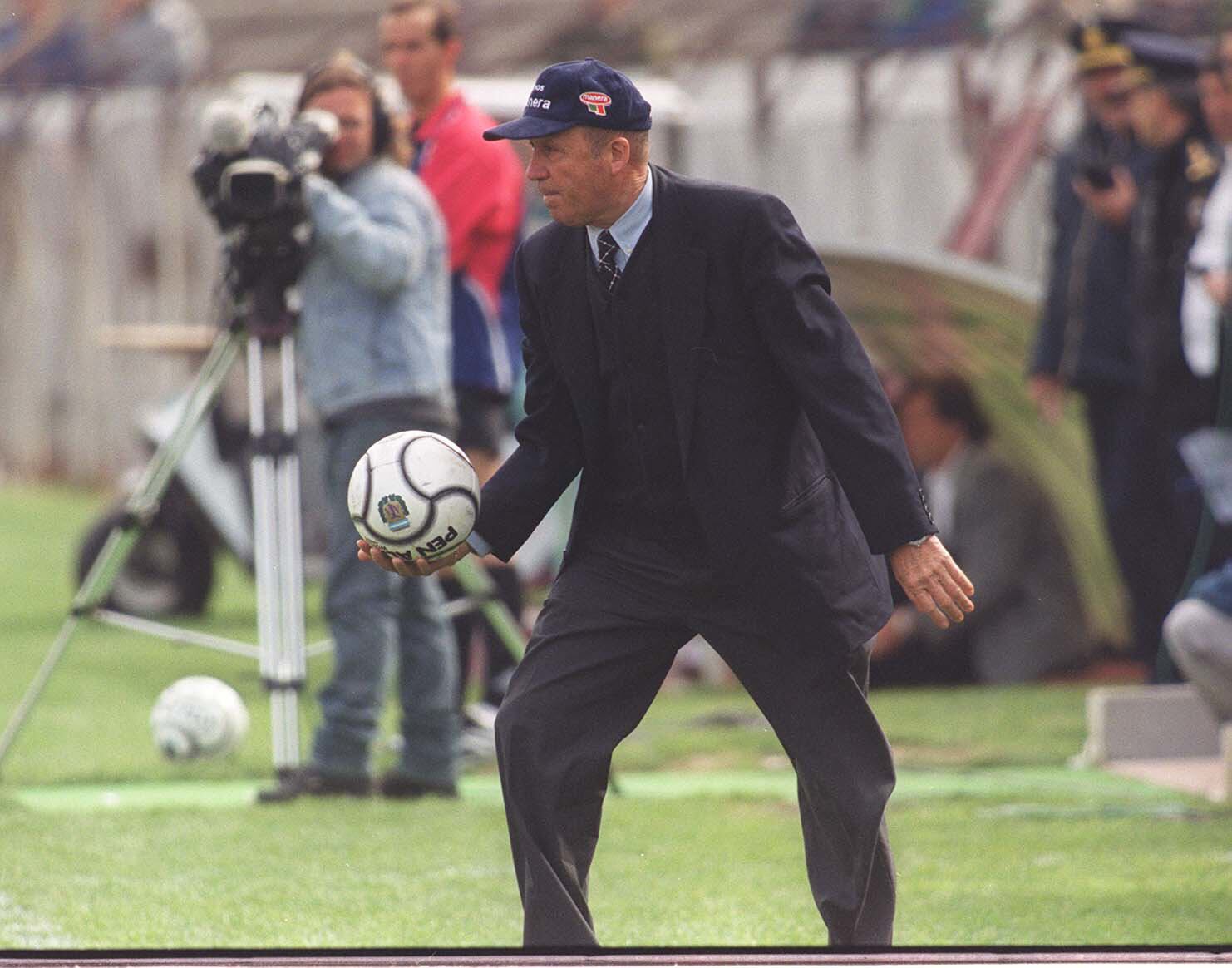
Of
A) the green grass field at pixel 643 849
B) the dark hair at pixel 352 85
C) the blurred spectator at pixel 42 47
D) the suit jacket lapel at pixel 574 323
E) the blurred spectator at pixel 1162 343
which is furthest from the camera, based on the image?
the blurred spectator at pixel 42 47

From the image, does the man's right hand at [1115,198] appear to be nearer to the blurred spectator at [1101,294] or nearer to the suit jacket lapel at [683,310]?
the blurred spectator at [1101,294]

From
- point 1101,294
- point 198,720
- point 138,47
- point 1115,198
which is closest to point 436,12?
point 198,720

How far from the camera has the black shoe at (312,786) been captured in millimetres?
6773

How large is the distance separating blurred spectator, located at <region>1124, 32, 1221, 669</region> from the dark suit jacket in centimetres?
448

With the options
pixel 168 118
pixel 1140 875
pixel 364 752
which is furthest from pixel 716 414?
pixel 168 118

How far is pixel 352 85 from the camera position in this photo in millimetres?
6980

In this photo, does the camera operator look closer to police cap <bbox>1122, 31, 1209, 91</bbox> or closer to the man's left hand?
the man's left hand

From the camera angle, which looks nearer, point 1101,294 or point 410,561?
point 410,561

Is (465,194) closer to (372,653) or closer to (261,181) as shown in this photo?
(261,181)

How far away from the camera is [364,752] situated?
22.5 feet

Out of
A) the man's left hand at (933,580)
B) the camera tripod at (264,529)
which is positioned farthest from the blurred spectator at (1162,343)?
the man's left hand at (933,580)

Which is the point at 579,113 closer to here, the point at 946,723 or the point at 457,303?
the point at 457,303

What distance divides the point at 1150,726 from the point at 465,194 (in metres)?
3.03

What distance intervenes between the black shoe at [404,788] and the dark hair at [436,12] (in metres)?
2.46
